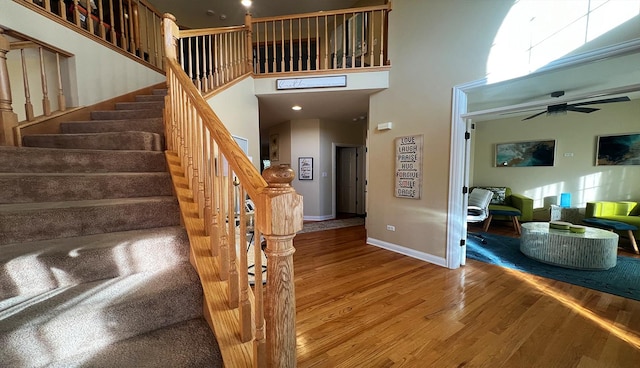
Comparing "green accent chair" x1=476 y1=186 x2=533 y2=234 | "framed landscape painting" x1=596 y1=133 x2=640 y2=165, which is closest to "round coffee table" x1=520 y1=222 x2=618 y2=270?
"green accent chair" x1=476 y1=186 x2=533 y2=234

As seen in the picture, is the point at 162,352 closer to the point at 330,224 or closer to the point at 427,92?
the point at 427,92

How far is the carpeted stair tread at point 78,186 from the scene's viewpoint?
51.7 inches

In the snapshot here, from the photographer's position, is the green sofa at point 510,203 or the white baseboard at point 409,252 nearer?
the white baseboard at point 409,252

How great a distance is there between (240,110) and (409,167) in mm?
2436

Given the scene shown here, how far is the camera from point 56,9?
2.75 meters

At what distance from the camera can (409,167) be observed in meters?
3.20

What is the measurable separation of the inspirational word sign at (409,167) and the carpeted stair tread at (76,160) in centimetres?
272

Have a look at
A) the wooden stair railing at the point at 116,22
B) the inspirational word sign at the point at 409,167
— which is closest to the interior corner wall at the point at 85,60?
the wooden stair railing at the point at 116,22

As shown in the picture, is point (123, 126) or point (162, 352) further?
point (123, 126)

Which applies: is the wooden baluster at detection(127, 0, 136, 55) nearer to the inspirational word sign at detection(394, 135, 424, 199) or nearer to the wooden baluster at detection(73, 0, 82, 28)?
the wooden baluster at detection(73, 0, 82, 28)

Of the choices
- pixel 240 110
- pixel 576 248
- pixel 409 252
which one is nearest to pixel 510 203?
pixel 576 248

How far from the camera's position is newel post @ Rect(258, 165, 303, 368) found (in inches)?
26.1

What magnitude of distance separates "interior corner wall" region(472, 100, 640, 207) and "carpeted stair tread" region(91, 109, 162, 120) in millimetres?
6360

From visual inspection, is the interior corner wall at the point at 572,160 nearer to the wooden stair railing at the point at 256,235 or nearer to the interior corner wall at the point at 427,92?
the interior corner wall at the point at 427,92
